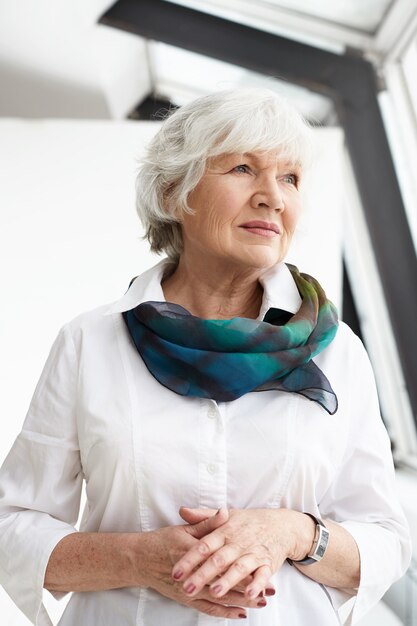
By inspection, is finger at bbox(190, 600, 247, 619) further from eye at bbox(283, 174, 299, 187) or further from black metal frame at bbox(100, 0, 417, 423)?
black metal frame at bbox(100, 0, 417, 423)

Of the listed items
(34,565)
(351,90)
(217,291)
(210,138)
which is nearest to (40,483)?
(34,565)

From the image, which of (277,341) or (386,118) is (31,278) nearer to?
(386,118)

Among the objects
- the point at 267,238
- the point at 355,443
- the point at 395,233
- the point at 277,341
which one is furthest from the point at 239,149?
the point at 395,233

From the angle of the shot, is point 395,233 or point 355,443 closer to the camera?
point 355,443

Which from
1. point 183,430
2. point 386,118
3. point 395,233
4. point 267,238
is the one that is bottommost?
point 183,430

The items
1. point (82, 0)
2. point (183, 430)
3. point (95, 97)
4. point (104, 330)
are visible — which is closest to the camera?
point (183, 430)

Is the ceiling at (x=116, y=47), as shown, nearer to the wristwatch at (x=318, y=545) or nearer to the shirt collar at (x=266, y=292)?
the shirt collar at (x=266, y=292)

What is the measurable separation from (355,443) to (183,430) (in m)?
0.31

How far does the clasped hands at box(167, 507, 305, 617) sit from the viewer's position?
1094 millimetres

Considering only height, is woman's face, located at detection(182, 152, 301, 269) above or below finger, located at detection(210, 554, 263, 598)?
above

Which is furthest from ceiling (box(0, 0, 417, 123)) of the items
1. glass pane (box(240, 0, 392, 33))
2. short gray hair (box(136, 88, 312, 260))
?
short gray hair (box(136, 88, 312, 260))

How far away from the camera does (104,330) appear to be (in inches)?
55.2

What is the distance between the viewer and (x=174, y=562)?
115 cm

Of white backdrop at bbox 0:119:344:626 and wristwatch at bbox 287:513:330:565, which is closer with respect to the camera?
wristwatch at bbox 287:513:330:565
